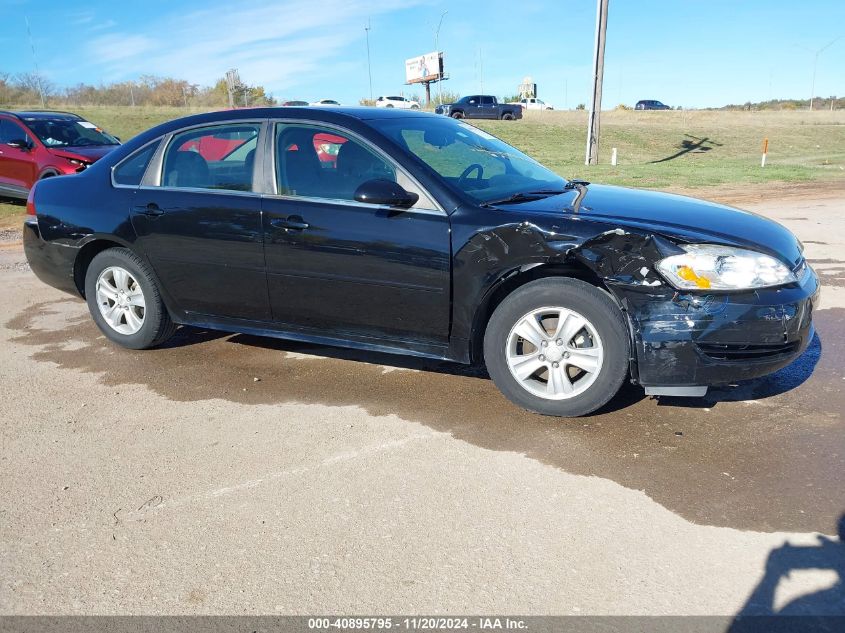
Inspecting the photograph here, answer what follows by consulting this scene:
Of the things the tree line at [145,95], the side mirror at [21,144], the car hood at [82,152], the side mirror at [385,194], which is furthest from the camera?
the tree line at [145,95]

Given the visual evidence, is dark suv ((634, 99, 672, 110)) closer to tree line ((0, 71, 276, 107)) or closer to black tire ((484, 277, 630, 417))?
tree line ((0, 71, 276, 107))

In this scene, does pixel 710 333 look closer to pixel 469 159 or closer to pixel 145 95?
pixel 469 159

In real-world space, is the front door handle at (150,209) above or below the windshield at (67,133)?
below

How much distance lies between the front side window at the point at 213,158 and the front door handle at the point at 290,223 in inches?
14.0

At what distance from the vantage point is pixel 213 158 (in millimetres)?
5184

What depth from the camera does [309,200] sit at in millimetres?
4676

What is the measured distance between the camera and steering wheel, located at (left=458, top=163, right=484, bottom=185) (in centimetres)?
459

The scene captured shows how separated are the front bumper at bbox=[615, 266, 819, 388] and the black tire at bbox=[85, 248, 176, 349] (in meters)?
3.32

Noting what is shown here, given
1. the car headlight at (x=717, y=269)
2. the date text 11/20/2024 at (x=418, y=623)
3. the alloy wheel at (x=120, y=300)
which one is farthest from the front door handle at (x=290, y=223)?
the date text 11/20/2024 at (x=418, y=623)

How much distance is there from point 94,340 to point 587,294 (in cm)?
403

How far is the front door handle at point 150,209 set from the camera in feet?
17.1

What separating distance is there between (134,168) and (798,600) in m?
4.85

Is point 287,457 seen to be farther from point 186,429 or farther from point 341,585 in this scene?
point 341,585

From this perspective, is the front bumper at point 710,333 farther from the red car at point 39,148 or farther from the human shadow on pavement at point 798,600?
the red car at point 39,148
